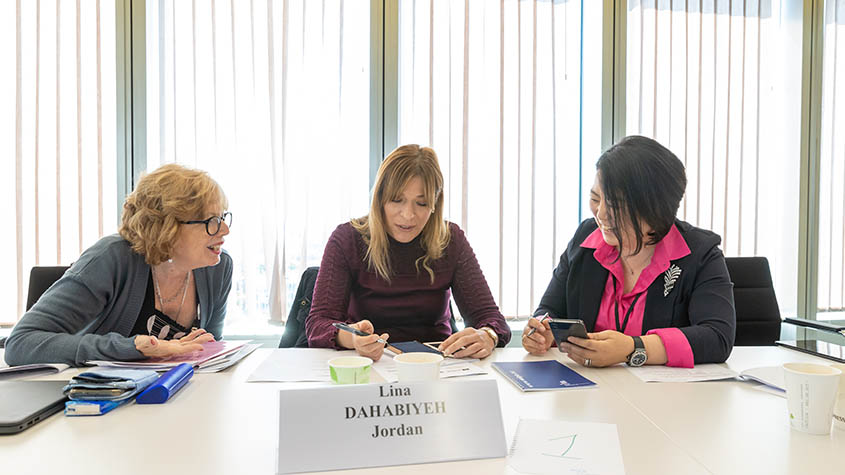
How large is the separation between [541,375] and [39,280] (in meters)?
1.76

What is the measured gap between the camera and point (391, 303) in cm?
194

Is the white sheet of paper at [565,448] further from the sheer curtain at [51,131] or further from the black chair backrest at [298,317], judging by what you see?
the sheer curtain at [51,131]

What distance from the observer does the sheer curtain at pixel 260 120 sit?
2.85 m

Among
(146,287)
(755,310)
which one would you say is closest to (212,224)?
(146,287)

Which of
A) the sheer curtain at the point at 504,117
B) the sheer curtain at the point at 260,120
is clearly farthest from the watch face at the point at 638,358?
the sheer curtain at the point at 260,120

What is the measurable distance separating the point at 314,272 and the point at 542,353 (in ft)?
3.18

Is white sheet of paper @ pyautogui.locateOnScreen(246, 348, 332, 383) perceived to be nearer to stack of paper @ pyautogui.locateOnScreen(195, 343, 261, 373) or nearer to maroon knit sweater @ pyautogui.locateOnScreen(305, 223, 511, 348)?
stack of paper @ pyautogui.locateOnScreen(195, 343, 261, 373)

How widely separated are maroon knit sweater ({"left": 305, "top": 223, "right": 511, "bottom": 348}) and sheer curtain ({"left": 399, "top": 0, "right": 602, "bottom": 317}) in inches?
42.5

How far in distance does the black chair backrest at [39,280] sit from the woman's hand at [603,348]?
1779 mm

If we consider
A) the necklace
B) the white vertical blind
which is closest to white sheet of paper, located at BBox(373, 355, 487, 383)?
the necklace

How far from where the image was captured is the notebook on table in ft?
3.03

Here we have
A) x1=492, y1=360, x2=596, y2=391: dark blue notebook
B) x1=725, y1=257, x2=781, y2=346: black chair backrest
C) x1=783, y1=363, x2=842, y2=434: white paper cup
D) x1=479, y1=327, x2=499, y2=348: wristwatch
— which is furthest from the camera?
x1=725, y1=257, x2=781, y2=346: black chair backrest

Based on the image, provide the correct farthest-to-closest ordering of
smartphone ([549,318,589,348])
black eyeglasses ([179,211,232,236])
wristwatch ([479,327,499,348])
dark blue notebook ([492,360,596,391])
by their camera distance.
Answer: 1. black eyeglasses ([179,211,232,236])
2. wristwatch ([479,327,499,348])
3. smartphone ([549,318,589,348])
4. dark blue notebook ([492,360,596,391])

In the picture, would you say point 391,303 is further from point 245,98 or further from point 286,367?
point 245,98
